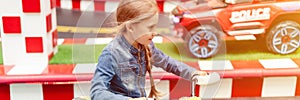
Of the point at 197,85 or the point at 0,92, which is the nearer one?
the point at 197,85

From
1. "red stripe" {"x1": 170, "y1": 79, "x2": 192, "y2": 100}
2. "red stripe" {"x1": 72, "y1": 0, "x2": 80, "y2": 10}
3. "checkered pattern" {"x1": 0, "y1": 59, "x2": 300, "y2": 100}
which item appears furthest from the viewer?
"red stripe" {"x1": 72, "y1": 0, "x2": 80, "y2": 10}

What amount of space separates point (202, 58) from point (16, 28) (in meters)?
0.39

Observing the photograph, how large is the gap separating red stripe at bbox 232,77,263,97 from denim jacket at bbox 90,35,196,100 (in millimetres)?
350

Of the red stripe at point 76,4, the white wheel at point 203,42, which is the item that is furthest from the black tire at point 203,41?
the red stripe at point 76,4

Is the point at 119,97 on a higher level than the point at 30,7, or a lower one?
lower

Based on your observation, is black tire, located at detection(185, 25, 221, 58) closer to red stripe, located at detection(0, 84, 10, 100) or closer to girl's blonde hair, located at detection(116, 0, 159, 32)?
girl's blonde hair, located at detection(116, 0, 159, 32)

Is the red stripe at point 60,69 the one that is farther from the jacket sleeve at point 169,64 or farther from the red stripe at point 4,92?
the jacket sleeve at point 169,64

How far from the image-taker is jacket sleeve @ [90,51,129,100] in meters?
0.51

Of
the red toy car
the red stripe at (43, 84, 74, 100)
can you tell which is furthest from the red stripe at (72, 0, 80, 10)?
the red toy car

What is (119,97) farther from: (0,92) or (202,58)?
(0,92)

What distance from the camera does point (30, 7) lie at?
0.80 m

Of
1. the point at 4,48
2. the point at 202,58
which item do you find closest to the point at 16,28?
Answer: the point at 4,48

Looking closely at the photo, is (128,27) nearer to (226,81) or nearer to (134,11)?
(134,11)

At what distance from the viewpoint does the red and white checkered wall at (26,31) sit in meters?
0.80
